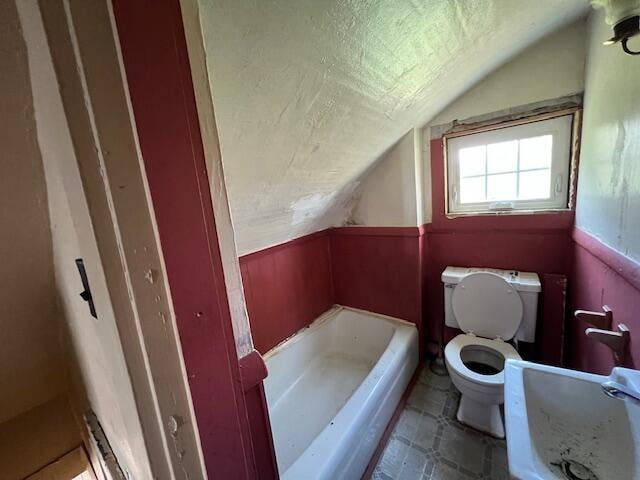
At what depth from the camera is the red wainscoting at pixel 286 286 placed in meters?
1.55

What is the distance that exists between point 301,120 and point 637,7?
2.95ft

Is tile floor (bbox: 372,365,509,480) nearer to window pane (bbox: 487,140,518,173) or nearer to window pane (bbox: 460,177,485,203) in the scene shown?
window pane (bbox: 460,177,485,203)

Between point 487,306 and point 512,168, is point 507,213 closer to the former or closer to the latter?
point 512,168

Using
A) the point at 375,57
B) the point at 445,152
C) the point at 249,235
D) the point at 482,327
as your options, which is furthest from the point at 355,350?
the point at 375,57

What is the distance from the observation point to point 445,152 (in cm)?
165

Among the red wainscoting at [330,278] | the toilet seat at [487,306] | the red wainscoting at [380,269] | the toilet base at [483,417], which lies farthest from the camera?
the red wainscoting at [380,269]

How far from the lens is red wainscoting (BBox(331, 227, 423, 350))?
5.72ft

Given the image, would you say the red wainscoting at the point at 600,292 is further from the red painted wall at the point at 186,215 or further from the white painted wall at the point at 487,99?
the red painted wall at the point at 186,215

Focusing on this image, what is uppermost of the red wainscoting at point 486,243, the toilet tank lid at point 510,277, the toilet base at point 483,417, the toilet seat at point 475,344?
the red wainscoting at point 486,243

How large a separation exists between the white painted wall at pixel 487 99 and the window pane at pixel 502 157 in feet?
0.69

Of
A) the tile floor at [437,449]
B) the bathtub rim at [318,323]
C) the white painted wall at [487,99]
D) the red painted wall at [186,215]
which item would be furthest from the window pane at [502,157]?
the red painted wall at [186,215]

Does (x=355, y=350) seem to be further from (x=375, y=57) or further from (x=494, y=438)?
(x=375, y=57)

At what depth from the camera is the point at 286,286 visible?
5.72 ft

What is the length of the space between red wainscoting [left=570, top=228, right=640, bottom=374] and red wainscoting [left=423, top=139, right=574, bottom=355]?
0.36 feet
